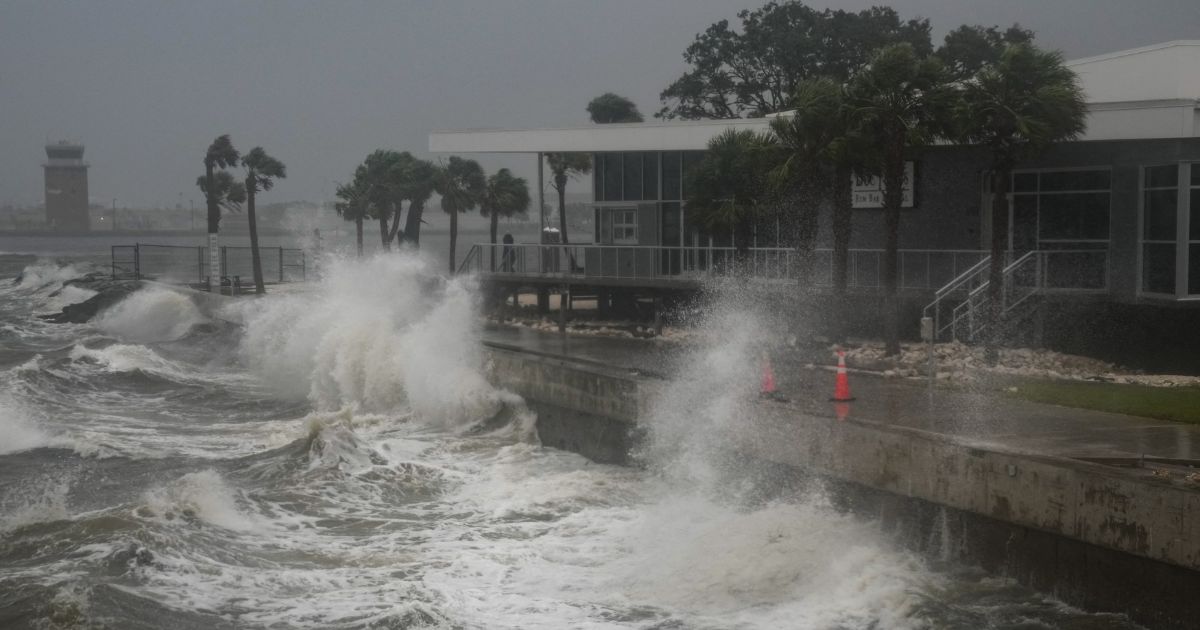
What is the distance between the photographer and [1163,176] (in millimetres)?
20375

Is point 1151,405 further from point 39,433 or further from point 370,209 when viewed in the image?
point 370,209

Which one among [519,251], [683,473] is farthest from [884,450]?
[519,251]

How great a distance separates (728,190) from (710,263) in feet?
5.91

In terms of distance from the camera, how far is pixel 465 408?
23.1 metres

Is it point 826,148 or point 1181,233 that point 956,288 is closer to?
point 826,148

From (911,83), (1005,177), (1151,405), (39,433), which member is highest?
(911,83)

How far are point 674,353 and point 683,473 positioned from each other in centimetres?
672

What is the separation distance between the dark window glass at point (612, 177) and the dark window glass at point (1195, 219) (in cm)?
1582

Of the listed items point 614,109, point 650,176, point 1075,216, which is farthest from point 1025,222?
point 614,109

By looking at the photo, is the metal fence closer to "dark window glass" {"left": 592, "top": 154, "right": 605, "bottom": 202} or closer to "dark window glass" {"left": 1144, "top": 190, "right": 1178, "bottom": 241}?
"dark window glass" {"left": 592, "top": 154, "right": 605, "bottom": 202}

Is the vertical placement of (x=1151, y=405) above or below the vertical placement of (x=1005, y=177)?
below

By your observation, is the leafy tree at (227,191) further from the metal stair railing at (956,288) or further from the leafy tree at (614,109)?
the metal stair railing at (956,288)

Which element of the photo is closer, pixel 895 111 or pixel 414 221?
pixel 895 111

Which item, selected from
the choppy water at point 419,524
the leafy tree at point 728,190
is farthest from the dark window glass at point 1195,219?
the leafy tree at point 728,190
